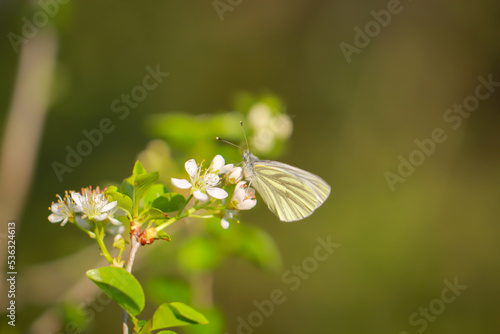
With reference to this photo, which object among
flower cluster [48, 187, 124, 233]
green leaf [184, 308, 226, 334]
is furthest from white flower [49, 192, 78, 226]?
green leaf [184, 308, 226, 334]

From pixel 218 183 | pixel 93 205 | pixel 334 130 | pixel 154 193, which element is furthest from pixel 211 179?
pixel 334 130

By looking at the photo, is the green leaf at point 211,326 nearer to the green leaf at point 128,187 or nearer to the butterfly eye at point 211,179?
the butterfly eye at point 211,179

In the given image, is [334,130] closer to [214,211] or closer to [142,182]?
[214,211]

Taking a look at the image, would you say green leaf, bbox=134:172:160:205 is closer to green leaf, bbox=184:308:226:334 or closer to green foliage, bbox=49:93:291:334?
green foliage, bbox=49:93:291:334

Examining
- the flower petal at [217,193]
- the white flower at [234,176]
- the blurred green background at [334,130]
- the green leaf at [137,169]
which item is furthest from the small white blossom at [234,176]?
the blurred green background at [334,130]

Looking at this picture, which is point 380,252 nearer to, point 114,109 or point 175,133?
point 114,109

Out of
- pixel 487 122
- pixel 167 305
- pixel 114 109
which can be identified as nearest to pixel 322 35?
pixel 487 122
